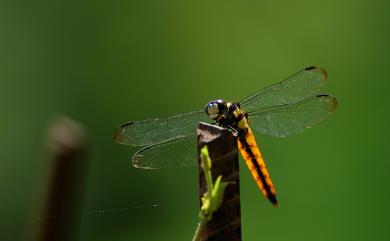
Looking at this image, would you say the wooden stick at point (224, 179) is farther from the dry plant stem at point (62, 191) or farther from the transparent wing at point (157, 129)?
the transparent wing at point (157, 129)

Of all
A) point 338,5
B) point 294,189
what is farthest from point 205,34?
point 294,189

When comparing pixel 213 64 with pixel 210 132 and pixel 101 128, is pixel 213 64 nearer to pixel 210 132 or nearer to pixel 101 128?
pixel 101 128

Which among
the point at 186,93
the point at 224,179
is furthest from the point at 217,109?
the point at 186,93

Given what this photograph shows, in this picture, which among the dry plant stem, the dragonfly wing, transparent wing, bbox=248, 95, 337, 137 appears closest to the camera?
the dry plant stem

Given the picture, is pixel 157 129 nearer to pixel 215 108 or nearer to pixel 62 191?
pixel 215 108

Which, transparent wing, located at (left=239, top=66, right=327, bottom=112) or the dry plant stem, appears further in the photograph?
transparent wing, located at (left=239, top=66, right=327, bottom=112)

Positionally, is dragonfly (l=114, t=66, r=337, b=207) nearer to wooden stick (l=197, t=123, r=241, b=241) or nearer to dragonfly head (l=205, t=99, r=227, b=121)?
dragonfly head (l=205, t=99, r=227, b=121)

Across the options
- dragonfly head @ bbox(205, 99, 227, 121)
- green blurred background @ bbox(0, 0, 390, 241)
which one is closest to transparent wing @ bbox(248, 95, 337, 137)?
dragonfly head @ bbox(205, 99, 227, 121)

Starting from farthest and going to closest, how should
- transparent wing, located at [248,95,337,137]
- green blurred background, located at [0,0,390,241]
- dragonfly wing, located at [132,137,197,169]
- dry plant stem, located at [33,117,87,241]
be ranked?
1. green blurred background, located at [0,0,390,241]
2. transparent wing, located at [248,95,337,137]
3. dragonfly wing, located at [132,137,197,169]
4. dry plant stem, located at [33,117,87,241]
